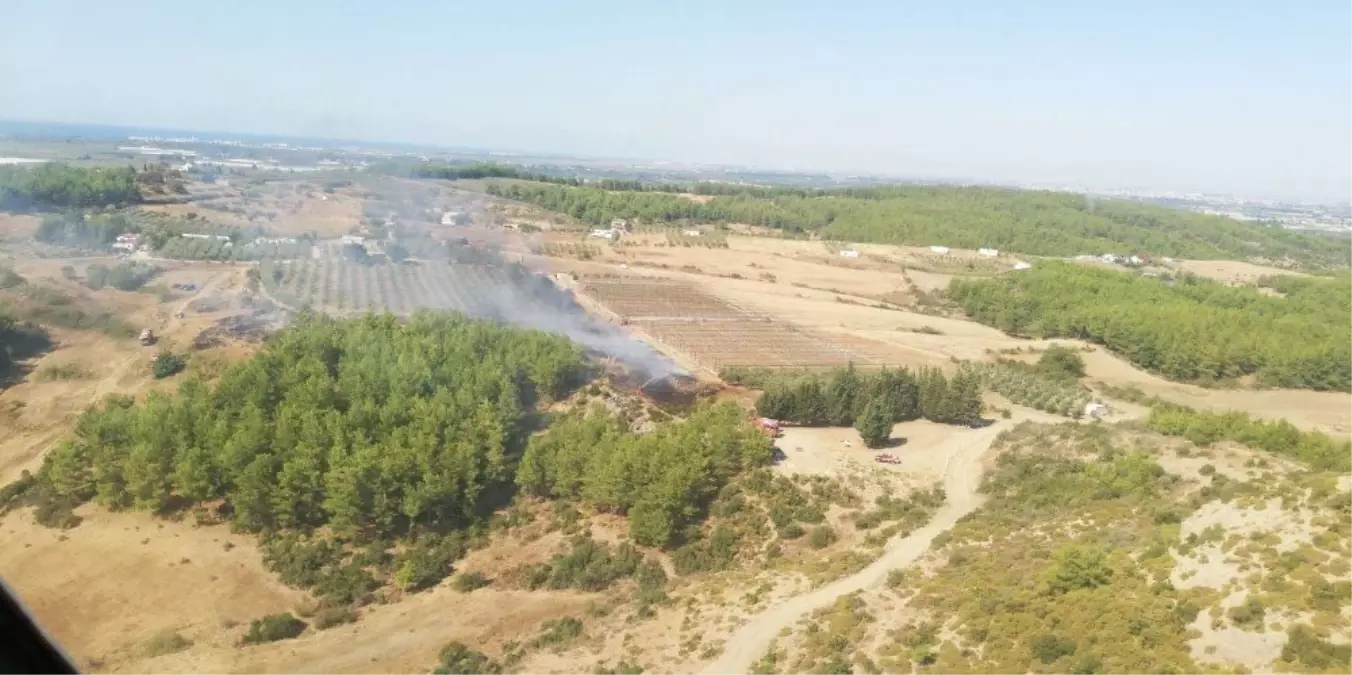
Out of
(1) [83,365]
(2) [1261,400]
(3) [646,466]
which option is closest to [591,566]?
(3) [646,466]

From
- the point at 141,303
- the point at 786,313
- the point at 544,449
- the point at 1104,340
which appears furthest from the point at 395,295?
the point at 1104,340

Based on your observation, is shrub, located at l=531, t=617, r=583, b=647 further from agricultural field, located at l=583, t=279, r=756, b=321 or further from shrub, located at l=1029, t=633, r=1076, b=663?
agricultural field, located at l=583, t=279, r=756, b=321

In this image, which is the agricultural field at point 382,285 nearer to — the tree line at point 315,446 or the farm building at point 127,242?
the farm building at point 127,242

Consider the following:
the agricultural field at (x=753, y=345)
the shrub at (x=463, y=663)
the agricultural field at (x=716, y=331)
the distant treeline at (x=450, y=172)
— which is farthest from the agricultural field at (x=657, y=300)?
the distant treeline at (x=450, y=172)

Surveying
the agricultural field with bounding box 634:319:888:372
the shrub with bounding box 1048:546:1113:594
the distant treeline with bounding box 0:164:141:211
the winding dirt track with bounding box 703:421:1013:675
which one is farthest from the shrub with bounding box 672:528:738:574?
the distant treeline with bounding box 0:164:141:211

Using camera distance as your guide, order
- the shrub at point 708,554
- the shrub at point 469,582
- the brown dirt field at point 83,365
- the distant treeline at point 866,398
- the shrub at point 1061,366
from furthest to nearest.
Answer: the shrub at point 1061,366
the distant treeline at point 866,398
the brown dirt field at point 83,365
the shrub at point 708,554
the shrub at point 469,582

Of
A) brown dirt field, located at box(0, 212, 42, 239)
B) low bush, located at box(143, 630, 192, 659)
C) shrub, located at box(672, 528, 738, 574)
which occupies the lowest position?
low bush, located at box(143, 630, 192, 659)

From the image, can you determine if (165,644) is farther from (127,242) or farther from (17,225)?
(17,225)

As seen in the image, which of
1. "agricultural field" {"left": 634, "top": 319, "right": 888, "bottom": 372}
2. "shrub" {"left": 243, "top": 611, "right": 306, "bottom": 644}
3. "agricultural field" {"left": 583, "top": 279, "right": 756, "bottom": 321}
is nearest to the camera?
"shrub" {"left": 243, "top": 611, "right": 306, "bottom": 644}

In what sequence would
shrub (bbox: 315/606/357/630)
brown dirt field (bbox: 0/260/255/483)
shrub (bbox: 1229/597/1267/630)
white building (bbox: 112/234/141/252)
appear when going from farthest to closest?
1. white building (bbox: 112/234/141/252)
2. brown dirt field (bbox: 0/260/255/483)
3. shrub (bbox: 315/606/357/630)
4. shrub (bbox: 1229/597/1267/630)
